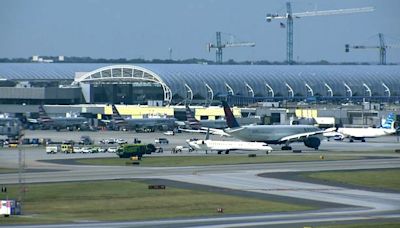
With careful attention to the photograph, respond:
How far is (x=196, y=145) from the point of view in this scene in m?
146

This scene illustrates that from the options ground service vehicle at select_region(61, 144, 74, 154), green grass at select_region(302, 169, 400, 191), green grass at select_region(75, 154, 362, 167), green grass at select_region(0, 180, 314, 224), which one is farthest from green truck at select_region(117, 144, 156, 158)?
green grass at select_region(0, 180, 314, 224)

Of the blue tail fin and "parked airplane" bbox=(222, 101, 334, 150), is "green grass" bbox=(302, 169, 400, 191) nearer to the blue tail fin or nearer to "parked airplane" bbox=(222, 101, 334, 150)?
"parked airplane" bbox=(222, 101, 334, 150)

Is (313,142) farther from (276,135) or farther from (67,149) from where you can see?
(67,149)

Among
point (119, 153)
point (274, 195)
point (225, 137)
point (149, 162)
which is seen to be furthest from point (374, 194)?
point (225, 137)

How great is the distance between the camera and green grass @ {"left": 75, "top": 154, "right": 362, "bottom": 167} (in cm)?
12744

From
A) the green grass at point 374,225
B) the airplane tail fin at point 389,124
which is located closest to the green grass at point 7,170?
the green grass at point 374,225

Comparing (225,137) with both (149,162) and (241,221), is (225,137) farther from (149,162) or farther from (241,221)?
(241,221)

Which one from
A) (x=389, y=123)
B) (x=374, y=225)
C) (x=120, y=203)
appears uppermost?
(x=389, y=123)

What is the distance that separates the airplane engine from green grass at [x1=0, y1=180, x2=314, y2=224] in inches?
2146

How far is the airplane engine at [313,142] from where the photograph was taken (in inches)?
6009

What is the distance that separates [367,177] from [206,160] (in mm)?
26808

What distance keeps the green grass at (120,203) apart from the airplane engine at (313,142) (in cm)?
5450

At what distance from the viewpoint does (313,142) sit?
15288 centimetres

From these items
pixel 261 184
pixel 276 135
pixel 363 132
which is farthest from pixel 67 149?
pixel 261 184
